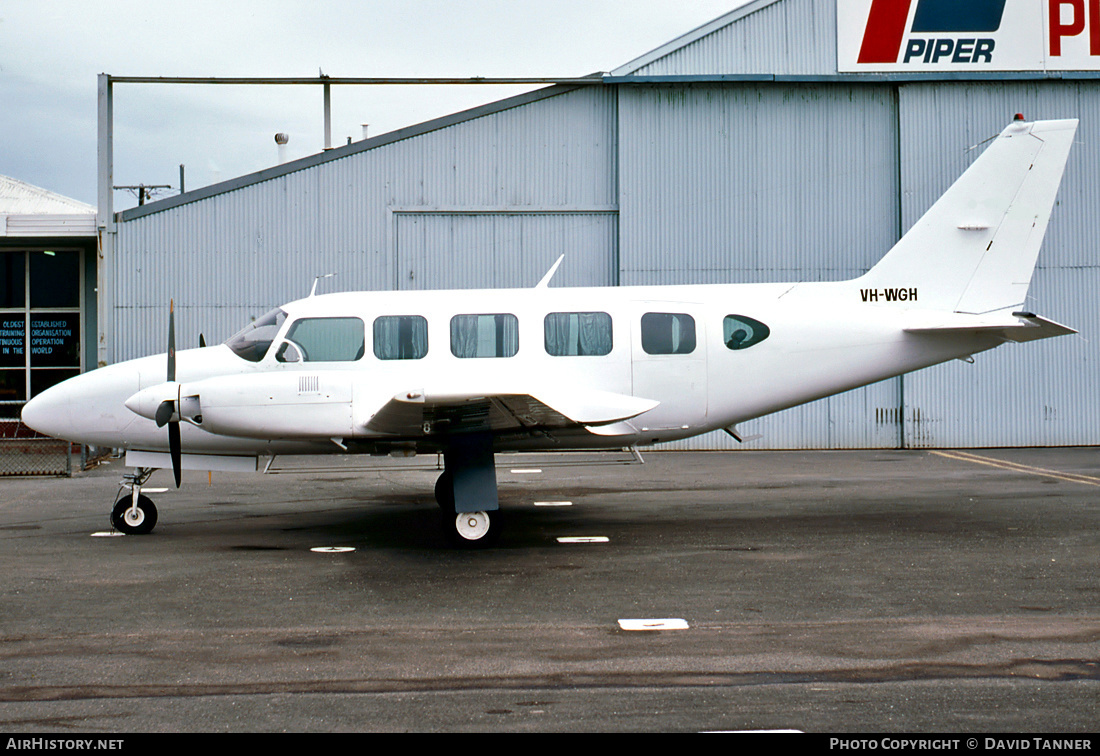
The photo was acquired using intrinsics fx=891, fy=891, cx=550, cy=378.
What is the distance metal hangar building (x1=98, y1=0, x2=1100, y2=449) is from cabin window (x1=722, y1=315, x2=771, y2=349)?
32.9 ft

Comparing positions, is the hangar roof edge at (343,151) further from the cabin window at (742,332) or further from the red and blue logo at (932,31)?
the cabin window at (742,332)

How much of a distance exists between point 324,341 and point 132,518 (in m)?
3.03

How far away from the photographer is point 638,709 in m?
4.62

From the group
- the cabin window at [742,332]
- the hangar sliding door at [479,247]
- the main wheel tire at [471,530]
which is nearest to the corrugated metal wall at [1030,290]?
the hangar sliding door at [479,247]

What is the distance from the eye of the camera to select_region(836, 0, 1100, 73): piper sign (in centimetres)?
1988

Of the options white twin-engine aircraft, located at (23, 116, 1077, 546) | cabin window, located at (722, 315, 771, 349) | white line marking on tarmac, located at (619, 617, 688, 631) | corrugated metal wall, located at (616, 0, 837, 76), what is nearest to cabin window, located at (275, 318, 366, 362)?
white twin-engine aircraft, located at (23, 116, 1077, 546)

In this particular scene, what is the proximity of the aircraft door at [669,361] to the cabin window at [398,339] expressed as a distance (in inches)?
92.0

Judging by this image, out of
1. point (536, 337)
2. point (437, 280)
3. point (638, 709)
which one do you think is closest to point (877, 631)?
point (638, 709)

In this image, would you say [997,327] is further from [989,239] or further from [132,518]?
[132,518]

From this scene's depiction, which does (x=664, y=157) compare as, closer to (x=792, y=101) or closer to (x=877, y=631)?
(x=792, y=101)

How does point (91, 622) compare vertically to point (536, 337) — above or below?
below

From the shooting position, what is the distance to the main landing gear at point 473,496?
9023 mm

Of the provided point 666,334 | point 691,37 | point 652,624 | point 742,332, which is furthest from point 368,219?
point 652,624
